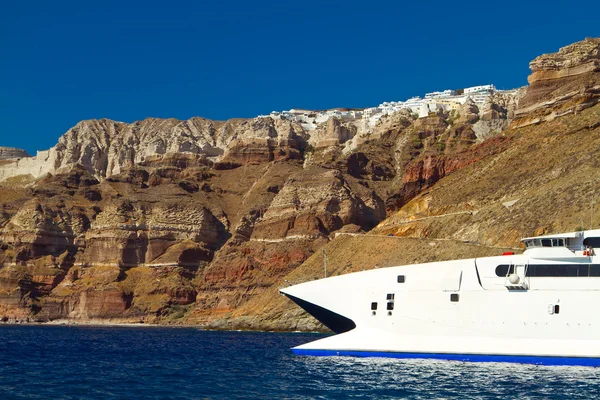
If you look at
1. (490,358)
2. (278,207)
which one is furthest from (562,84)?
(490,358)

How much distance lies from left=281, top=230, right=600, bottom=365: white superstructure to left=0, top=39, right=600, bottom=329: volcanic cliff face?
100 feet

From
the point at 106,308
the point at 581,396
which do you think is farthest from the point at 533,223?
the point at 106,308

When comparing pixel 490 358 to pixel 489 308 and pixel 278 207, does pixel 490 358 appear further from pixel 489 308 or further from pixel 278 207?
pixel 278 207

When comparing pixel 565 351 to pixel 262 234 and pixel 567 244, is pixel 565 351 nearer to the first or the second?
pixel 567 244

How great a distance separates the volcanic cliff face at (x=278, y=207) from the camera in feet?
277

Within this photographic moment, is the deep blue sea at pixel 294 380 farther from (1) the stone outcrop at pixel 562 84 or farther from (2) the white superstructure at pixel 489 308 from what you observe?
(1) the stone outcrop at pixel 562 84

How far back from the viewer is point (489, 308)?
35.9m

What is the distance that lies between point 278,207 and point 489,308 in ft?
328

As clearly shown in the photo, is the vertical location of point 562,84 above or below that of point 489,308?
above

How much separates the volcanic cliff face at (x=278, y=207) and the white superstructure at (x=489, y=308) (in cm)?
3058

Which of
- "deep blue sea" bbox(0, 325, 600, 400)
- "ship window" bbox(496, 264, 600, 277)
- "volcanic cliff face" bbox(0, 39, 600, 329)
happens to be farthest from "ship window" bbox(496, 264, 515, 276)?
"volcanic cliff face" bbox(0, 39, 600, 329)

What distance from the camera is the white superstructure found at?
3431 centimetres

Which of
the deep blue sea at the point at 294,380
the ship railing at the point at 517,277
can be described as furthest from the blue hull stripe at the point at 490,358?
the ship railing at the point at 517,277

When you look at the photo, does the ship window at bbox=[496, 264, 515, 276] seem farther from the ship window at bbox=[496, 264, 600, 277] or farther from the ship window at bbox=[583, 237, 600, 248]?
the ship window at bbox=[583, 237, 600, 248]
